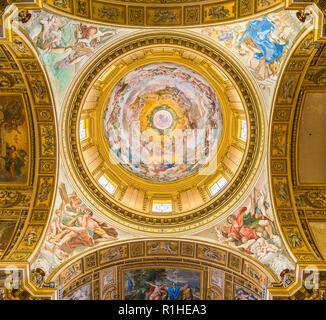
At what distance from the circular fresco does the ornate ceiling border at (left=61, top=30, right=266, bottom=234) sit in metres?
4.31

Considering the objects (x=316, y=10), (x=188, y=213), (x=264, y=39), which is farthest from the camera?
(x=188, y=213)

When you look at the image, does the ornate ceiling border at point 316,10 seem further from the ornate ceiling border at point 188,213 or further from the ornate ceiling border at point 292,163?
the ornate ceiling border at point 188,213

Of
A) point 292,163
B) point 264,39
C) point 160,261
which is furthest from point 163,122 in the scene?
point 264,39

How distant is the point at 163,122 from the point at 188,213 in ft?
26.2

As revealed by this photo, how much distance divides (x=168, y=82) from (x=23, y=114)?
925 cm

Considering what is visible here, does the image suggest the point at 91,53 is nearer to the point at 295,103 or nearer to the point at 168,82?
the point at 168,82

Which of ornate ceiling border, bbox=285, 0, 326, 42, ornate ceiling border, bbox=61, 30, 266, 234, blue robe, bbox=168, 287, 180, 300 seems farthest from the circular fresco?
ornate ceiling border, bbox=285, 0, 326, 42

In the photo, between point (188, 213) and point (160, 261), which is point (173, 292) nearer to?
point (160, 261)

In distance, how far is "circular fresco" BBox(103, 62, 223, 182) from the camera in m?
20.4

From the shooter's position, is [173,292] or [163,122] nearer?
[173,292]

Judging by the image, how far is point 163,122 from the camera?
22.9m

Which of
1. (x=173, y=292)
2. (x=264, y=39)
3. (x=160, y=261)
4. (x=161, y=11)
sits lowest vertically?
(x=173, y=292)
